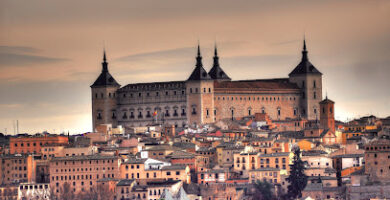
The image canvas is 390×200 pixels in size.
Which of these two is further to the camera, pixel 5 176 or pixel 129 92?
pixel 129 92

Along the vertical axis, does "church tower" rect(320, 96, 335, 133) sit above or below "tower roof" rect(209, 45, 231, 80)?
below

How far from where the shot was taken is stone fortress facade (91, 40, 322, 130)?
104562 millimetres

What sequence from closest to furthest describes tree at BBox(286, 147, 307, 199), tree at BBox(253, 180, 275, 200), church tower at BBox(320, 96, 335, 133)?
tree at BBox(253, 180, 275, 200) → tree at BBox(286, 147, 307, 199) → church tower at BBox(320, 96, 335, 133)

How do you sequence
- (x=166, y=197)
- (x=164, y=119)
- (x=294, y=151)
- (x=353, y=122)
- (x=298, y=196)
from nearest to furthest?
(x=166, y=197) < (x=298, y=196) < (x=294, y=151) < (x=353, y=122) < (x=164, y=119)

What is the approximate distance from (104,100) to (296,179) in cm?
3632

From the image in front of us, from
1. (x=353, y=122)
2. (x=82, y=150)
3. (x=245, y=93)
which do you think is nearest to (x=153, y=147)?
(x=82, y=150)

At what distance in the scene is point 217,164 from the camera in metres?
79.7

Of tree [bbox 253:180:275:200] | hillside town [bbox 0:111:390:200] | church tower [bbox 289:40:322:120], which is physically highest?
church tower [bbox 289:40:322:120]

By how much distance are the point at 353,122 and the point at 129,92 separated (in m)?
18.4

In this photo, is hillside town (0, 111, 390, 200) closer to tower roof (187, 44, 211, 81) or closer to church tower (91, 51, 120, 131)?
tower roof (187, 44, 211, 81)

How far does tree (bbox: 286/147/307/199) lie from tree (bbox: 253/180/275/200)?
992 millimetres

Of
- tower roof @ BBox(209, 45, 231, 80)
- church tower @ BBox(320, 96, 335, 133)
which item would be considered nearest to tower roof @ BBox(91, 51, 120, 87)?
tower roof @ BBox(209, 45, 231, 80)

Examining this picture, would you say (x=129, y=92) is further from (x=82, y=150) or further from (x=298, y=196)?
(x=298, y=196)

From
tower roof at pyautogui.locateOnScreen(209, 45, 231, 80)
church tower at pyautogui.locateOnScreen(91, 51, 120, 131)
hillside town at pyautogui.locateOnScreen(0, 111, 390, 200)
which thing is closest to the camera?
hillside town at pyautogui.locateOnScreen(0, 111, 390, 200)
